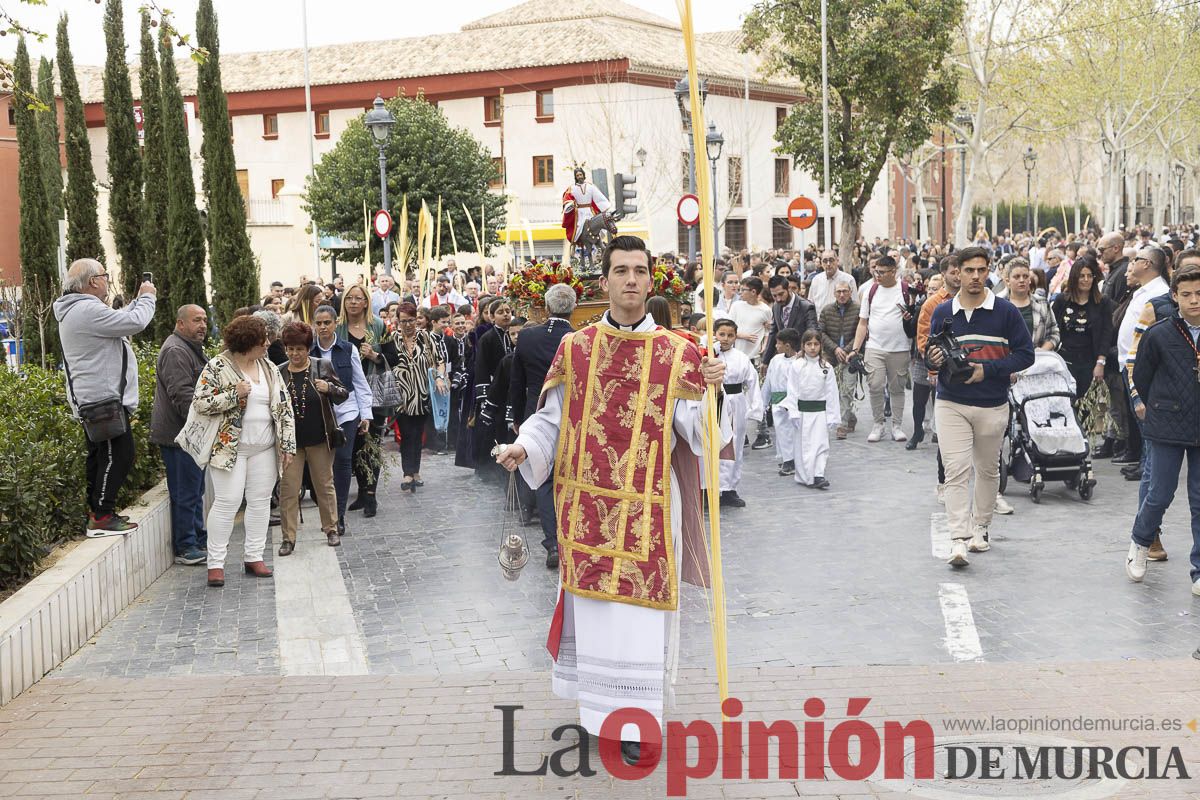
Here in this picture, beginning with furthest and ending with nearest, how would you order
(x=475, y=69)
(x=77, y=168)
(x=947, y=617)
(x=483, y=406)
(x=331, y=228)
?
1. (x=475, y=69)
2. (x=331, y=228)
3. (x=77, y=168)
4. (x=483, y=406)
5. (x=947, y=617)

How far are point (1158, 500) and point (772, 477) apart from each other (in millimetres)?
4633

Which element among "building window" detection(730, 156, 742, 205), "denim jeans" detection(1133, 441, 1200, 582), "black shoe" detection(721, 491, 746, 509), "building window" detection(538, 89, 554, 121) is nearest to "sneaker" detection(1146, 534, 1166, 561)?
"denim jeans" detection(1133, 441, 1200, 582)

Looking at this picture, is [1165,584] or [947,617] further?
[1165,584]

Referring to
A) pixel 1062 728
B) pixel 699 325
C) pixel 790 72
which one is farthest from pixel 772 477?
pixel 790 72

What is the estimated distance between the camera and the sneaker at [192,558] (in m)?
9.09

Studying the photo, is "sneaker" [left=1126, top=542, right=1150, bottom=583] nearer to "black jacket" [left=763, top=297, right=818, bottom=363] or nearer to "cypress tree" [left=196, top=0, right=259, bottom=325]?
"black jacket" [left=763, top=297, right=818, bottom=363]

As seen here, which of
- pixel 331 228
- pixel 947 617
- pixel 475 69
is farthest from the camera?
pixel 475 69

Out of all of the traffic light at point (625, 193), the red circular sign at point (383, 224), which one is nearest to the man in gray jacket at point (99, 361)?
the traffic light at point (625, 193)

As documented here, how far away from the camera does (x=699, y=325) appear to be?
11609mm

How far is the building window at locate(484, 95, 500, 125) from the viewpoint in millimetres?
50938

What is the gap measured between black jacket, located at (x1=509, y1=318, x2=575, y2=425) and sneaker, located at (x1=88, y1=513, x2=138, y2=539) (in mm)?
2445

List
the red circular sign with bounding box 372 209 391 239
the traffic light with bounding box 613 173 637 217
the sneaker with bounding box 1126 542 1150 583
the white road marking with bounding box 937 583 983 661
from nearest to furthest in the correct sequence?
the white road marking with bounding box 937 583 983 661, the sneaker with bounding box 1126 542 1150 583, the traffic light with bounding box 613 173 637 217, the red circular sign with bounding box 372 209 391 239

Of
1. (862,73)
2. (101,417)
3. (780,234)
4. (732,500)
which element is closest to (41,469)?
(101,417)

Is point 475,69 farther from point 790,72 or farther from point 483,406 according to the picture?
point 483,406
